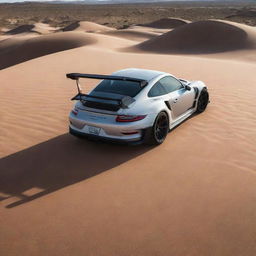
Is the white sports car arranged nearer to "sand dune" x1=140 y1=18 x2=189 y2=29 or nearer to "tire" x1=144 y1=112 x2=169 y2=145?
"tire" x1=144 y1=112 x2=169 y2=145

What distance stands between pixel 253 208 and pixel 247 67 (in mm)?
12211

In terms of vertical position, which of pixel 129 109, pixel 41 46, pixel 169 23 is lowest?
pixel 169 23

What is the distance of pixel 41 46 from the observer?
2652 centimetres

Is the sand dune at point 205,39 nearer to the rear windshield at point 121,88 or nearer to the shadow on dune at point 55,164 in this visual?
the rear windshield at point 121,88

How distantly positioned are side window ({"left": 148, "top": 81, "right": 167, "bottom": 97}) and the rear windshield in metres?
0.27

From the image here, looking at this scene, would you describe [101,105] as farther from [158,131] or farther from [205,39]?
[205,39]

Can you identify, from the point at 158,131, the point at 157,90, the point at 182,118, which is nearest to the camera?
the point at 158,131

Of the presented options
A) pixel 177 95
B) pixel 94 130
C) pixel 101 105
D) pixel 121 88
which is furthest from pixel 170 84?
pixel 94 130

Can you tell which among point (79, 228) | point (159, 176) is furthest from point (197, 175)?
point (79, 228)


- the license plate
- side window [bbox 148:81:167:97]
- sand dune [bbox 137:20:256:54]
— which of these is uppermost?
side window [bbox 148:81:167:97]

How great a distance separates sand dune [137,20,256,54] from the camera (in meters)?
23.7

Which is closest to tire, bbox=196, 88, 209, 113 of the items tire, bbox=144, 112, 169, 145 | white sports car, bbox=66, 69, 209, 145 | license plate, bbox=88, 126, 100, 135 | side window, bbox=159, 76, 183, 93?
side window, bbox=159, 76, 183, 93

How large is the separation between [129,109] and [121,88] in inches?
29.6

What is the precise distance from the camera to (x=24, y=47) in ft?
88.4
